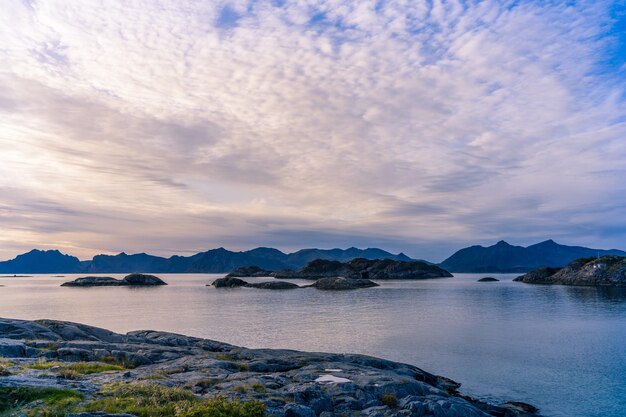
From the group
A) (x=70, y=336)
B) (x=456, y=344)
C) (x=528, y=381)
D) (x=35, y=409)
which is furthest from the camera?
(x=456, y=344)

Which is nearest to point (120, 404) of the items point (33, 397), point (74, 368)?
point (33, 397)

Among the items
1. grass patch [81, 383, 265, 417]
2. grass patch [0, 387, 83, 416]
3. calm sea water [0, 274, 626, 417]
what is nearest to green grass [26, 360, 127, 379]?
grass patch [81, 383, 265, 417]

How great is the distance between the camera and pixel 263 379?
25.3m

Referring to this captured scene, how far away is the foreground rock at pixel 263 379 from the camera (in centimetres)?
2062

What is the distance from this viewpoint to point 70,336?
4125 cm

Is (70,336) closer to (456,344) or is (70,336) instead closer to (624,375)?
(456,344)

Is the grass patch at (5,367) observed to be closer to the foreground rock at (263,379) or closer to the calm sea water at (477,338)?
the foreground rock at (263,379)

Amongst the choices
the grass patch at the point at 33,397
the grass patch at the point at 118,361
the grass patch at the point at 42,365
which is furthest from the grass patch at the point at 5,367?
the grass patch at the point at 118,361

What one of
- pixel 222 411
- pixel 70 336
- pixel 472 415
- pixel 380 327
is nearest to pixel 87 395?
pixel 222 411

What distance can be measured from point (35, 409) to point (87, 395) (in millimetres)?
2811

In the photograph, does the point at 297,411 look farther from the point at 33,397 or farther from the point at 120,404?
the point at 33,397

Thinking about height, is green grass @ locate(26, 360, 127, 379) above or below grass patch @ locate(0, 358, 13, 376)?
below

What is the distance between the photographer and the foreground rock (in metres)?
20.6

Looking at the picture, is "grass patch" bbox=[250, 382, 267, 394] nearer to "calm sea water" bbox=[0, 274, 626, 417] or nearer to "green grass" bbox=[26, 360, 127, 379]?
"green grass" bbox=[26, 360, 127, 379]
